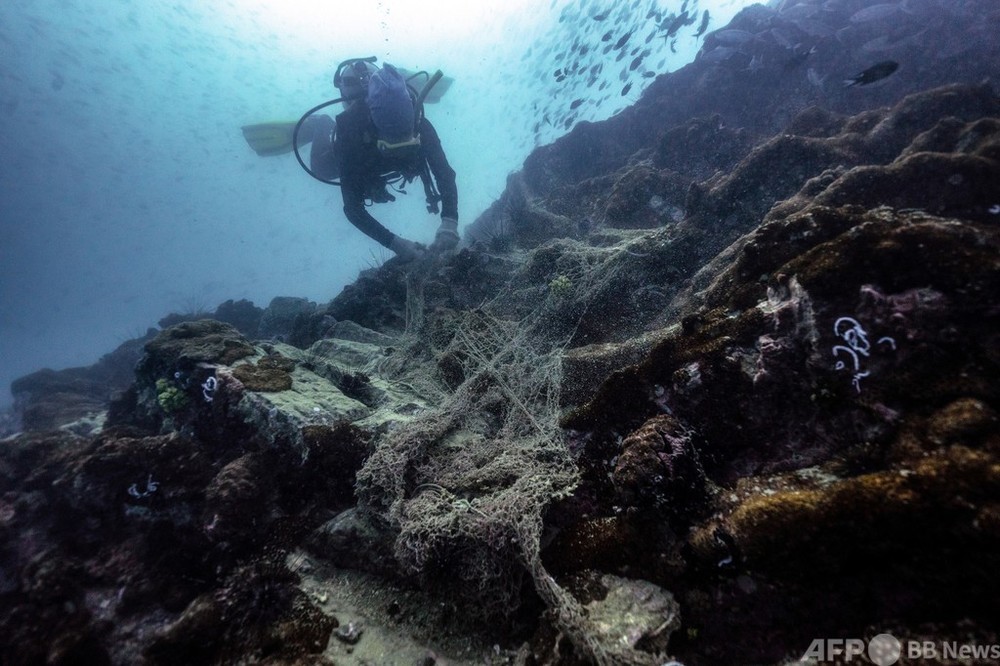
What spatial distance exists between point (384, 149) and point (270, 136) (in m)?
6.87

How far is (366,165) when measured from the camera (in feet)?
36.1

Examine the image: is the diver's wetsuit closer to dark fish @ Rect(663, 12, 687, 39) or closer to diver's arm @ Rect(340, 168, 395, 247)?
diver's arm @ Rect(340, 168, 395, 247)

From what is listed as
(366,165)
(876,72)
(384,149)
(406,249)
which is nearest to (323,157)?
(366,165)

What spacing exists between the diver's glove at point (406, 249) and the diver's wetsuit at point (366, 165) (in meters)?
0.18

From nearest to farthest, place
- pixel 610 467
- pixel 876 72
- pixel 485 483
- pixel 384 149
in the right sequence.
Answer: pixel 610 467
pixel 485 483
pixel 876 72
pixel 384 149

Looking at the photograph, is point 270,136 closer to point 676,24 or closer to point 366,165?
point 366,165

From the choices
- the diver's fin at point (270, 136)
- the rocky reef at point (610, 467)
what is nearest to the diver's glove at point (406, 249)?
the rocky reef at point (610, 467)

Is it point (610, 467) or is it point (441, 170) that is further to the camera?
point (441, 170)

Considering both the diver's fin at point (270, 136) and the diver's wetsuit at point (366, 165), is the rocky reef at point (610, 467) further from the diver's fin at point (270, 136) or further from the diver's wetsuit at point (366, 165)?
the diver's fin at point (270, 136)

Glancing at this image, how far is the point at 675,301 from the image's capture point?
19.9 feet

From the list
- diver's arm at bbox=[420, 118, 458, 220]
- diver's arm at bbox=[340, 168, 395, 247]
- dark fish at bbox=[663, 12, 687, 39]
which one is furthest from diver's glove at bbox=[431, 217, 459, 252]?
dark fish at bbox=[663, 12, 687, 39]

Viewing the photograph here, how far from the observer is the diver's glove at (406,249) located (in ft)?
36.7

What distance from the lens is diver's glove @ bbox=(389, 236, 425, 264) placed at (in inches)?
440

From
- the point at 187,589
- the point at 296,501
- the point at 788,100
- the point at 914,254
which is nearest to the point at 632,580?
the point at 914,254
